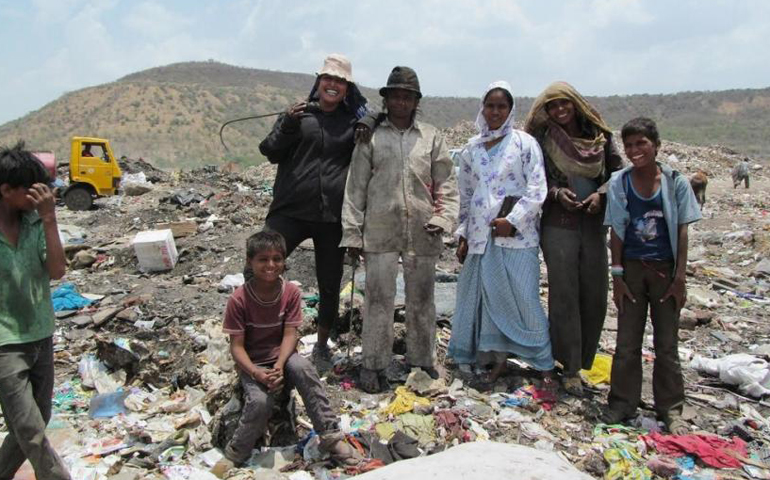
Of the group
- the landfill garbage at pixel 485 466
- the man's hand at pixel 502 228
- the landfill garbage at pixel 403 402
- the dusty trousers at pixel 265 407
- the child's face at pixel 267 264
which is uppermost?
the man's hand at pixel 502 228

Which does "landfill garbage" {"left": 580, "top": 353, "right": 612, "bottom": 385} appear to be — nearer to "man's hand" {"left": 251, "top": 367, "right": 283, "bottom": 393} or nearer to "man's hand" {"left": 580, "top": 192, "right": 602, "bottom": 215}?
"man's hand" {"left": 580, "top": 192, "right": 602, "bottom": 215}

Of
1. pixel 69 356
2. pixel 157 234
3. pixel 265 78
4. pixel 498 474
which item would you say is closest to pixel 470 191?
pixel 498 474

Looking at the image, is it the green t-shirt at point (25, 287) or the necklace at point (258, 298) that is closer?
the green t-shirt at point (25, 287)

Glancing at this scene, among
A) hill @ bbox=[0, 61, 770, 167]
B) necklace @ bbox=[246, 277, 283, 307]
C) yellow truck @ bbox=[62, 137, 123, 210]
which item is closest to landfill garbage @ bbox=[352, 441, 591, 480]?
necklace @ bbox=[246, 277, 283, 307]

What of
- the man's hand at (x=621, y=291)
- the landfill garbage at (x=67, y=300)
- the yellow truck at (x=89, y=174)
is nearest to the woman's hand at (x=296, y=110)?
the man's hand at (x=621, y=291)

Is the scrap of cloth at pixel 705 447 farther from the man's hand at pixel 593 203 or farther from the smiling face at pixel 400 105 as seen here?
the smiling face at pixel 400 105

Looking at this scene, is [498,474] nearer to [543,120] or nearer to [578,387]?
[578,387]

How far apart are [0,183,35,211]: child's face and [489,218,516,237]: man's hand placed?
2.48 m

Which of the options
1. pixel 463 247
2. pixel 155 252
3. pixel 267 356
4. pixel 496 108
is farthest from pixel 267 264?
pixel 155 252

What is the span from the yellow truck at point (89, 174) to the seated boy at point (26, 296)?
12834 mm

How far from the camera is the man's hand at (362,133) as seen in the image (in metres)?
3.58

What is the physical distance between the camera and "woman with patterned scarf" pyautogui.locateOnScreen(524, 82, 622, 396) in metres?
3.60

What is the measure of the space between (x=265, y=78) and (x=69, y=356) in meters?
69.7

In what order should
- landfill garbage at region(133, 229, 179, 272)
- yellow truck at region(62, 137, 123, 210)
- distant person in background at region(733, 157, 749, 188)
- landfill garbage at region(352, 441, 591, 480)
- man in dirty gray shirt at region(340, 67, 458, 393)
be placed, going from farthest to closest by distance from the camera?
distant person in background at region(733, 157, 749, 188) → yellow truck at region(62, 137, 123, 210) → landfill garbage at region(133, 229, 179, 272) → man in dirty gray shirt at region(340, 67, 458, 393) → landfill garbage at region(352, 441, 591, 480)
